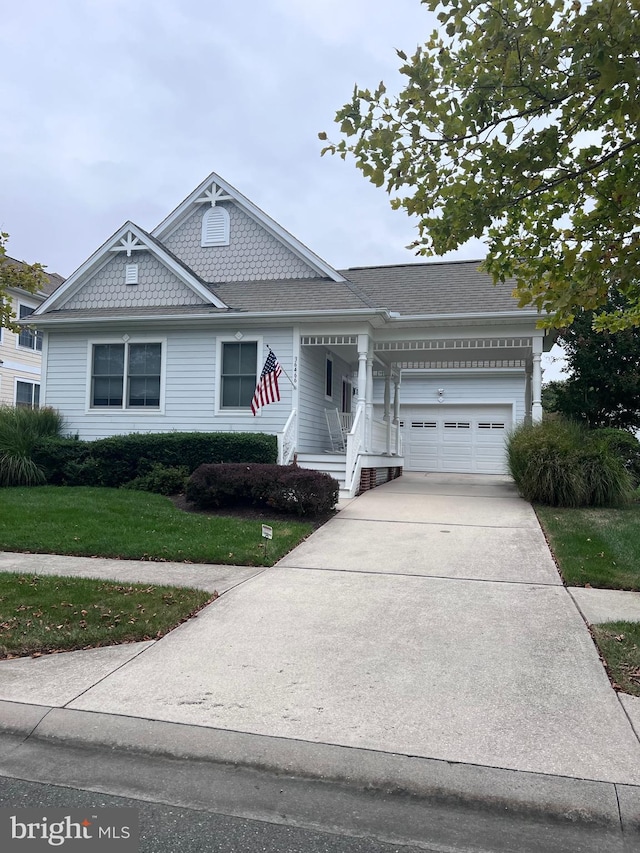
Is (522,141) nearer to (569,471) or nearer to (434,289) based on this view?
(569,471)

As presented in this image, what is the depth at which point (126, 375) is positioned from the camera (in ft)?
51.6

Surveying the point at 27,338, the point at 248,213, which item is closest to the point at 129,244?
the point at 248,213

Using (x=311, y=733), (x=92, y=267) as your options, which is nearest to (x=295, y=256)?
(x=92, y=267)

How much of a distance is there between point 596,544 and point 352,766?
20.9ft

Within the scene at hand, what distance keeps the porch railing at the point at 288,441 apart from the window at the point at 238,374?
124cm

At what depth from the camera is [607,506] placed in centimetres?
1202

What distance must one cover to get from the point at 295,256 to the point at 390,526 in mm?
8928

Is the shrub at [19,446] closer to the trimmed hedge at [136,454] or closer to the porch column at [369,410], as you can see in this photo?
the trimmed hedge at [136,454]

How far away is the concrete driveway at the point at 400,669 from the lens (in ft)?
12.0

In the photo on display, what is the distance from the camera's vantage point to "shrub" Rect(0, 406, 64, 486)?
13.7m

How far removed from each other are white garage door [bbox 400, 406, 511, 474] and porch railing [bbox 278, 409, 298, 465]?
27.0 ft

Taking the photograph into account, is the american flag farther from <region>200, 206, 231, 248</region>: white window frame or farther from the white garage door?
the white garage door

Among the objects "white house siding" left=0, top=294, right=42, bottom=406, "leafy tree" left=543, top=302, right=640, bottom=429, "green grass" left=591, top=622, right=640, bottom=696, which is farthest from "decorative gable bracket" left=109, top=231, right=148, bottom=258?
"green grass" left=591, top=622, right=640, bottom=696

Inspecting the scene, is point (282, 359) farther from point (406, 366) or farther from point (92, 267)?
point (406, 366)
